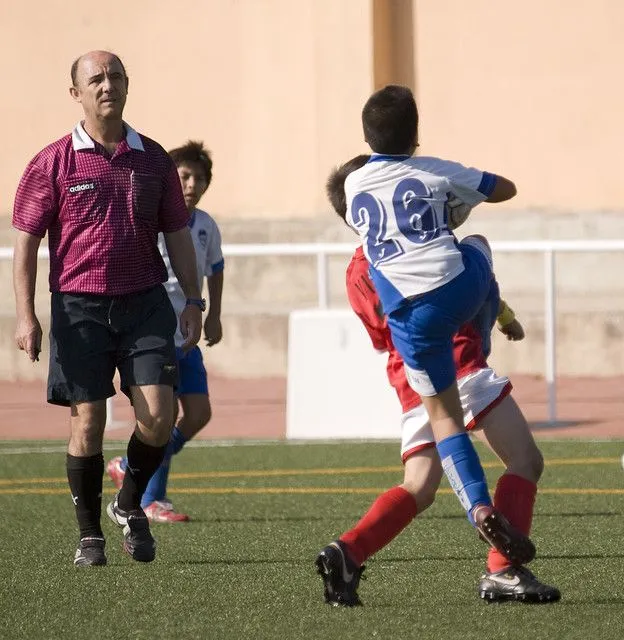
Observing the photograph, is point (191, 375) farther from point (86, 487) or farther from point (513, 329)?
point (513, 329)

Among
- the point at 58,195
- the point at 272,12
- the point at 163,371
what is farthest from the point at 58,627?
the point at 272,12

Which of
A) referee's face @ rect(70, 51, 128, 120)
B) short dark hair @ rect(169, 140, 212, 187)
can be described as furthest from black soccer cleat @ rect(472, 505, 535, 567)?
short dark hair @ rect(169, 140, 212, 187)

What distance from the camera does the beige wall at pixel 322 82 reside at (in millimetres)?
17250

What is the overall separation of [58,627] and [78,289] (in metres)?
1.47

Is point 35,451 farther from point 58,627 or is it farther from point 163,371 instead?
point 58,627

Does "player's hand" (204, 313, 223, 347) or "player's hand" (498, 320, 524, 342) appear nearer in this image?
"player's hand" (498, 320, 524, 342)

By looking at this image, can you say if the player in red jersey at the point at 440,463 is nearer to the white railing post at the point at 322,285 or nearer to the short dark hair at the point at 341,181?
the short dark hair at the point at 341,181

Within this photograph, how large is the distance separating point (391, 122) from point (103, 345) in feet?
5.28

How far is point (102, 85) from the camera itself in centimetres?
639

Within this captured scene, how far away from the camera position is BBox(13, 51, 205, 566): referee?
634 centimetres

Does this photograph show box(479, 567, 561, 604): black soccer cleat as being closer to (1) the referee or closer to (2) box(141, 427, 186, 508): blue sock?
(1) the referee

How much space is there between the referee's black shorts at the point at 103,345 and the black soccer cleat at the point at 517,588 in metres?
1.61

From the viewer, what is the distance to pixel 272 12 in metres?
18.0

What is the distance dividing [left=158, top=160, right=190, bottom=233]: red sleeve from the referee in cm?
1
